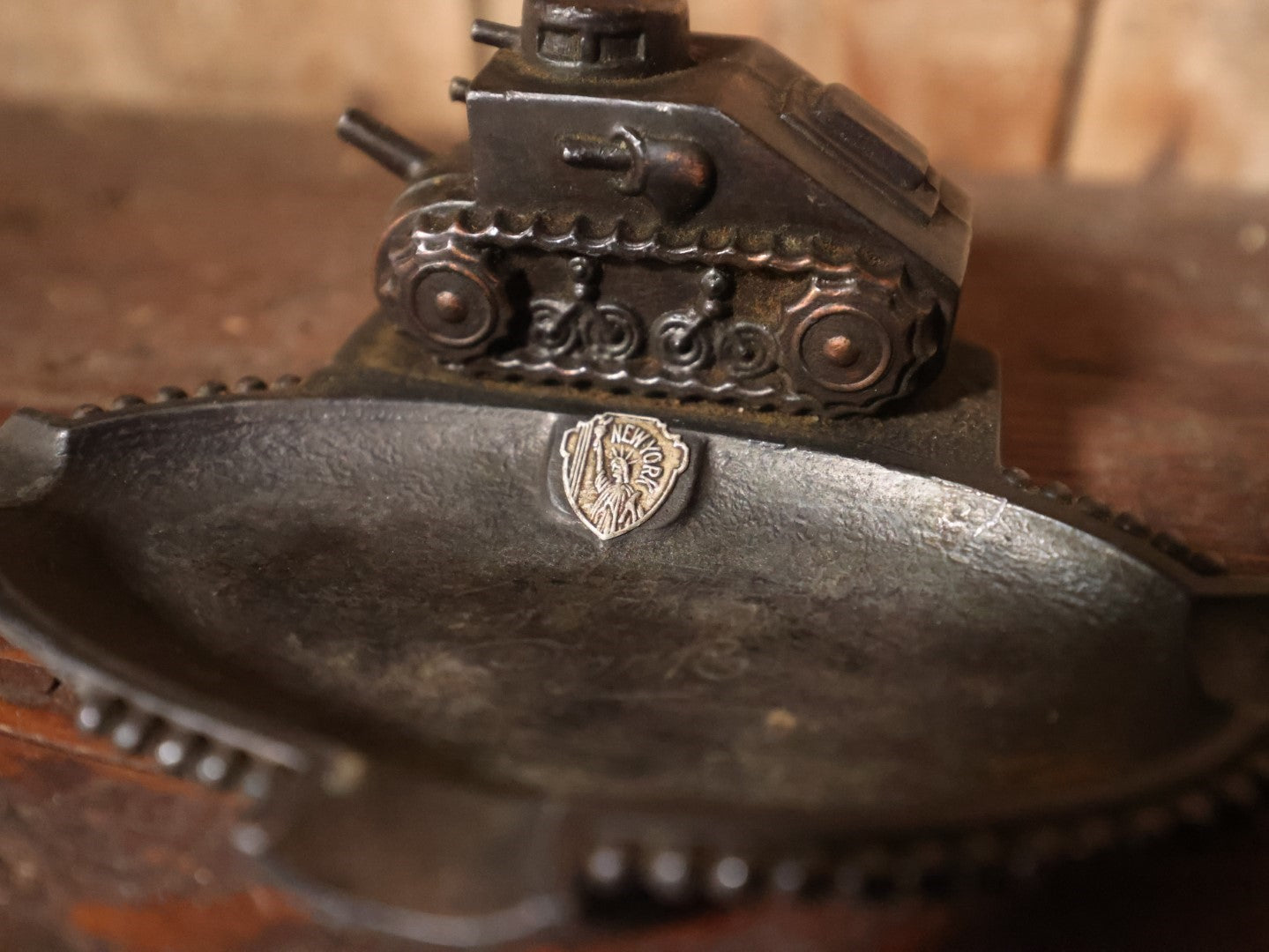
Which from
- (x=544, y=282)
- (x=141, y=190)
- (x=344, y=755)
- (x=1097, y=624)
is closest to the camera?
(x=344, y=755)

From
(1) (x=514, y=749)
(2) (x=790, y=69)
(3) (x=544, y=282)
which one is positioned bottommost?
(1) (x=514, y=749)

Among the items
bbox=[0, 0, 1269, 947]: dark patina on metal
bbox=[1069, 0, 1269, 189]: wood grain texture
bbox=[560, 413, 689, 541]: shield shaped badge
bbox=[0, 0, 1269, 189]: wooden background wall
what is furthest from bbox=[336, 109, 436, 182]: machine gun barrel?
bbox=[1069, 0, 1269, 189]: wood grain texture

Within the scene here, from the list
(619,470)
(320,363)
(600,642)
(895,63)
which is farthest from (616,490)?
(895,63)

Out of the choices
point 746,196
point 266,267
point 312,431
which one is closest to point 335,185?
point 266,267

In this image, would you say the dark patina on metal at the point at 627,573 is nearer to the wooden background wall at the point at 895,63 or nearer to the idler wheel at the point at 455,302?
the idler wheel at the point at 455,302

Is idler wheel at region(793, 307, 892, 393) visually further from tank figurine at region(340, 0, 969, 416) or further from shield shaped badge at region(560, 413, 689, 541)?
shield shaped badge at region(560, 413, 689, 541)

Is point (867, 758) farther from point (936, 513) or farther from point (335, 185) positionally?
point (335, 185)
